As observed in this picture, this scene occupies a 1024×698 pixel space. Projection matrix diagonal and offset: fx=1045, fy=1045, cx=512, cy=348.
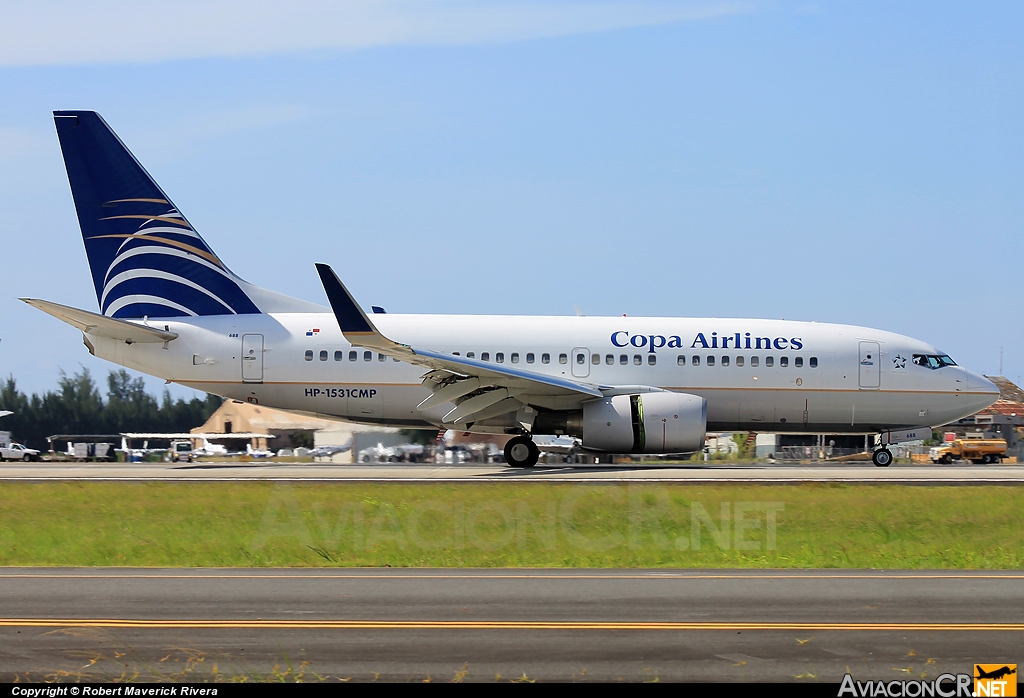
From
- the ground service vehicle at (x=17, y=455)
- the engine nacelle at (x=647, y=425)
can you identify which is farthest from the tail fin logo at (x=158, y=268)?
the ground service vehicle at (x=17, y=455)

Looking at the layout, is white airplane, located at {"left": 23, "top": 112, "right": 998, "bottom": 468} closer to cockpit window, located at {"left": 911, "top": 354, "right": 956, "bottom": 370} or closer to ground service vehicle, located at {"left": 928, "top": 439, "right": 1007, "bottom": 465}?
cockpit window, located at {"left": 911, "top": 354, "right": 956, "bottom": 370}

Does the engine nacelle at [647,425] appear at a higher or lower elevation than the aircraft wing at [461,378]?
lower

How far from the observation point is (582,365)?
26516 mm

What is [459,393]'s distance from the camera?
81.4 feet

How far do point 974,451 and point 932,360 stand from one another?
56.7ft

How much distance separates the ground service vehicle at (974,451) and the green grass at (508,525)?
24245 millimetres

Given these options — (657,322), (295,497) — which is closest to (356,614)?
(295,497)

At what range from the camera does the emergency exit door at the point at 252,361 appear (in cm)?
2647

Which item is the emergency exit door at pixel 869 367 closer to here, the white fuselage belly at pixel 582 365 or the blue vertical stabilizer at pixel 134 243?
the white fuselage belly at pixel 582 365

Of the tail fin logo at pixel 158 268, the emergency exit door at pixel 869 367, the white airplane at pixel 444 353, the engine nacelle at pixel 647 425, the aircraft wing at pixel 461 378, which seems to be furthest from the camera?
the tail fin logo at pixel 158 268

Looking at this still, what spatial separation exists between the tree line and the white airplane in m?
30.2

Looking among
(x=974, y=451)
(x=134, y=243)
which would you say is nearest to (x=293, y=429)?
(x=134, y=243)

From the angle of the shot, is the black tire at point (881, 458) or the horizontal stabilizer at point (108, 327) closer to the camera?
the horizontal stabilizer at point (108, 327)

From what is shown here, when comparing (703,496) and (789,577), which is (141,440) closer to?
(703,496)
